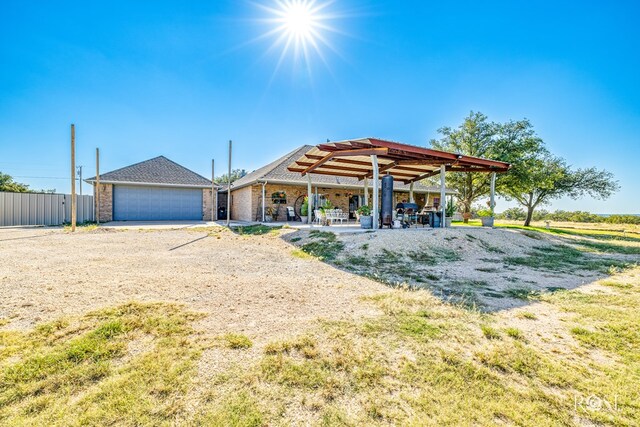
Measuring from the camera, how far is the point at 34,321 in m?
2.92

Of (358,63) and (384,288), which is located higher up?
(358,63)

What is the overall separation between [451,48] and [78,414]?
1555 centimetres

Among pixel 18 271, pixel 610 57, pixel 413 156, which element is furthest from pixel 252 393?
pixel 610 57

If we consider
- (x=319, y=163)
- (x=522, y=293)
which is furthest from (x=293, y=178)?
(x=522, y=293)

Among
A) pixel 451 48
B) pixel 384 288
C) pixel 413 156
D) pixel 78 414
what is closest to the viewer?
pixel 78 414

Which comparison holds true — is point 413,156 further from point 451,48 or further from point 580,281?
point 580,281

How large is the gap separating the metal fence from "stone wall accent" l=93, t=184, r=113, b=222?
0.88 m

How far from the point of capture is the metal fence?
14539mm

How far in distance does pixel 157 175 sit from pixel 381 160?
15461 millimetres

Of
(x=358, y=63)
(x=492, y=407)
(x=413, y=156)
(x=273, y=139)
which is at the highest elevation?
(x=358, y=63)

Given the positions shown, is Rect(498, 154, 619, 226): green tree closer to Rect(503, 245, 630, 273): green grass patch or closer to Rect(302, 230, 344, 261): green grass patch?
Rect(503, 245, 630, 273): green grass patch

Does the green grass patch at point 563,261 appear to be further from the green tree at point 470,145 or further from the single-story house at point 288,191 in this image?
the green tree at point 470,145

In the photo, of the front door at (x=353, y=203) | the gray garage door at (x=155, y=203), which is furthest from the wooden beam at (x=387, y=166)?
the gray garage door at (x=155, y=203)

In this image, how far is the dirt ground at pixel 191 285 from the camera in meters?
3.19
